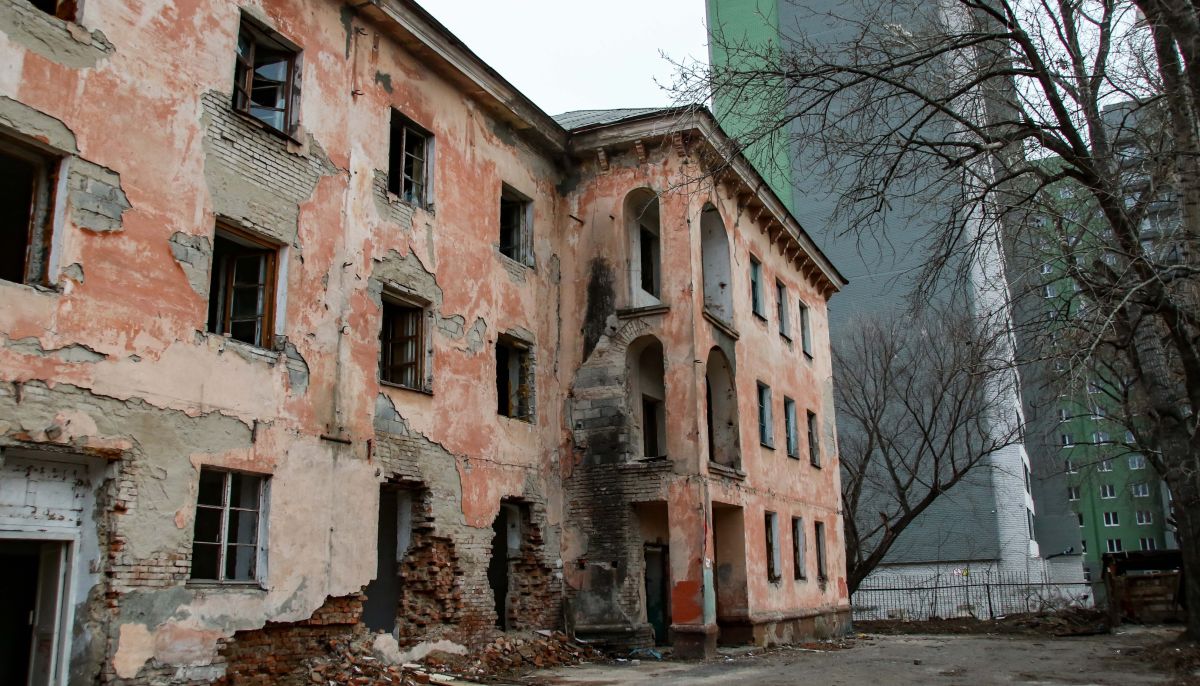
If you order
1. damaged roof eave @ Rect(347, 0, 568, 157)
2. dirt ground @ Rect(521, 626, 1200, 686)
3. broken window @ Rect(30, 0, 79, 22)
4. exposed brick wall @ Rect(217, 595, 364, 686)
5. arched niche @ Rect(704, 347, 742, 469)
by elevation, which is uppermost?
damaged roof eave @ Rect(347, 0, 568, 157)

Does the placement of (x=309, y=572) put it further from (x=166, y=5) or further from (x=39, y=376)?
(x=166, y=5)

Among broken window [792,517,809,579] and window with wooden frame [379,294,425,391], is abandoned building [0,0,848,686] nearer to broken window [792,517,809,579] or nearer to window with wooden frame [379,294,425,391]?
window with wooden frame [379,294,425,391]

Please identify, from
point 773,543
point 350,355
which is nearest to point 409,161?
point 350,355

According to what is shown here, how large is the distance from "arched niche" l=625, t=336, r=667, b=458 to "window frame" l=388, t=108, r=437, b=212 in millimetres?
4760

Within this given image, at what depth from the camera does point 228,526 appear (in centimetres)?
1093

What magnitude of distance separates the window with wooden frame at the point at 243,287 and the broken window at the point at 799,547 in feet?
47.1

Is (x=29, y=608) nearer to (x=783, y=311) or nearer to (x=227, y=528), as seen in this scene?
(x=227, y=528)

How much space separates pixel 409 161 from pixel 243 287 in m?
4.05

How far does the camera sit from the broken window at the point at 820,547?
23.8m

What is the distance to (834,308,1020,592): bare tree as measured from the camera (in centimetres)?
Result: 2862

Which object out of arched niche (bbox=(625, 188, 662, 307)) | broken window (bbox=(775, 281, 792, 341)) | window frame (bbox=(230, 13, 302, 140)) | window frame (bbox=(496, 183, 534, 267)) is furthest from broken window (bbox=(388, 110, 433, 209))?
broken window (bbox=(775, 281, 792, 341))

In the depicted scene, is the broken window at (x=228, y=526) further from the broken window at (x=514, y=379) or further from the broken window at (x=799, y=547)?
the broken window at (x=799, y=547)

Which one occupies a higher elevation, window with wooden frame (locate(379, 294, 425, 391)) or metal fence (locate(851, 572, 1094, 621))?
window with wooden frame (locate(379, 294, 425, 391))

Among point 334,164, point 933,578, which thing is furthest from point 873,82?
point 933,578
